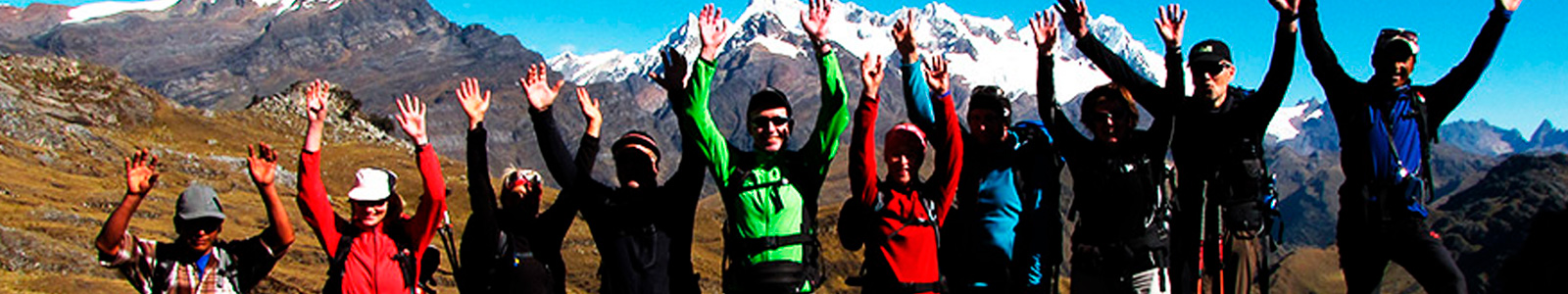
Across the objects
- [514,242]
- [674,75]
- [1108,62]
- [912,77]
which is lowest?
[514,242]

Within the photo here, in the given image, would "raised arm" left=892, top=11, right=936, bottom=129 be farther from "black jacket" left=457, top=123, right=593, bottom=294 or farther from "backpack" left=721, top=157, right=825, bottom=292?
"black jacket" left=457, top=123, right=593, bottom=294

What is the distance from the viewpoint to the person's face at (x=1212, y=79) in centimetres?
924

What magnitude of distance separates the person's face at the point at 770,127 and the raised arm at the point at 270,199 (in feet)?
13.7

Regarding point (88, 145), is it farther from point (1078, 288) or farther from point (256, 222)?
point (1078, 288)

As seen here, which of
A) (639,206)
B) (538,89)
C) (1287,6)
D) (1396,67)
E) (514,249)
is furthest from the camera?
(514,249)

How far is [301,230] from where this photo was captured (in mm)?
34938

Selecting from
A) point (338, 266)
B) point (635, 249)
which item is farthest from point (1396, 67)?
point (338, 266)

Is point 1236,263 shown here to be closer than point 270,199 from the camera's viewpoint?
No

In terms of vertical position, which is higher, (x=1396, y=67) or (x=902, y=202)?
(x=1396, y=67)

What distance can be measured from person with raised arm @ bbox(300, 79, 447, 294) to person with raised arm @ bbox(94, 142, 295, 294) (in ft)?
1.05

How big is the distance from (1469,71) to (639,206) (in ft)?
23.5

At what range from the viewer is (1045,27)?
416 inches

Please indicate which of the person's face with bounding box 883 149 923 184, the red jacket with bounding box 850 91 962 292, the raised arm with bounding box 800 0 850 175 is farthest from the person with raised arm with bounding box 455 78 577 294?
the person's face with bounding box 883 149 923 184

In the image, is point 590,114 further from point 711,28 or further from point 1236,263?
point 1236,263
